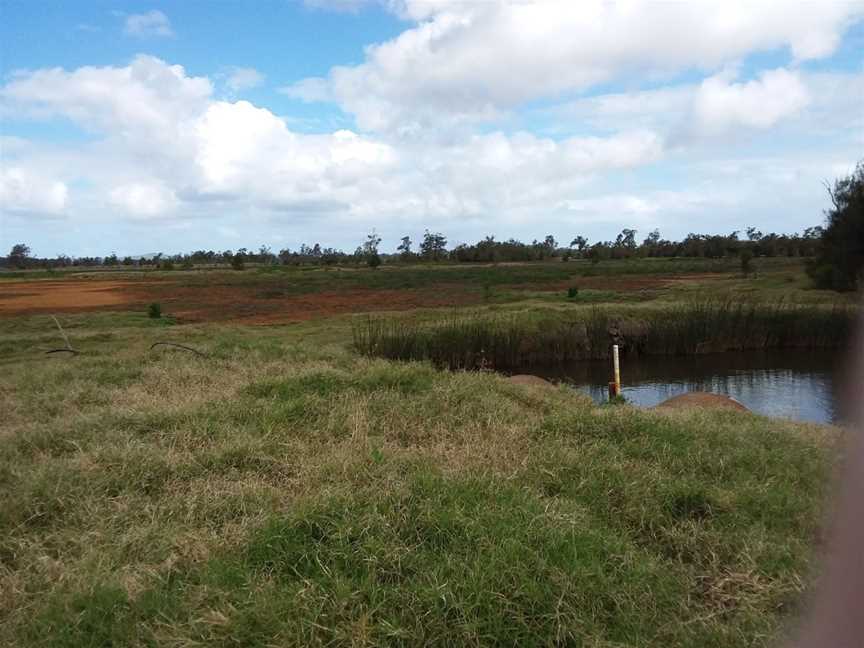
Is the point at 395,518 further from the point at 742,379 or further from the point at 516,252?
the point at 516,252

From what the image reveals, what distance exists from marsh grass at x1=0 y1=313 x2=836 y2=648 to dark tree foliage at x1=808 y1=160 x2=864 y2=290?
2423cm

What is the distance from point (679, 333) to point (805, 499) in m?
15.6

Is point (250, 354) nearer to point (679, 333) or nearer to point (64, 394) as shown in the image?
point (64, 394)

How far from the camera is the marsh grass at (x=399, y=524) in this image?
2777mm

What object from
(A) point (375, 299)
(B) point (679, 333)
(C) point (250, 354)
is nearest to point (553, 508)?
(C) point (250, 354)

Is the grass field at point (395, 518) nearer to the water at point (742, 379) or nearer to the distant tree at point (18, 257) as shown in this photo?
the water at point (742, 379)

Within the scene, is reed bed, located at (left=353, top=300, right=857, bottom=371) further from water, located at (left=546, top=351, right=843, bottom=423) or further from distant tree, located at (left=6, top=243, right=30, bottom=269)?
distant tree, located at (left=6, top=243, right=30, bottom=269)

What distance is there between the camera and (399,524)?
11.1 feet

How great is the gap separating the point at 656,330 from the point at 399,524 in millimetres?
17035

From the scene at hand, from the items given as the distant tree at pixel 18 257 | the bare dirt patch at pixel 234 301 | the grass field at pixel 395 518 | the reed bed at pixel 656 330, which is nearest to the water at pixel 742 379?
the reed bed at pixel 656 330

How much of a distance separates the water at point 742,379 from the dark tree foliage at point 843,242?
9.91 meters

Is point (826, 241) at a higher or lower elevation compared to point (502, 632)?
higher

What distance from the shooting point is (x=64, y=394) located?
7.30m

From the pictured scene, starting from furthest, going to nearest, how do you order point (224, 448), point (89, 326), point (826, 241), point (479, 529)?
point (826, 241) < point (89, 326) < point (224, 448) < point (479, 529)
